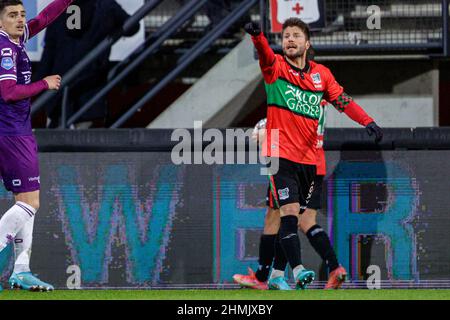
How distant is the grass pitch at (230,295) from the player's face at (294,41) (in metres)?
1.74

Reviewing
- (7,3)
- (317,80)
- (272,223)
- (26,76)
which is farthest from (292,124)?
(7,3)

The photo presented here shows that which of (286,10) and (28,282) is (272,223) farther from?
(286,10)

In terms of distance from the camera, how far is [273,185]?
8.85 meters

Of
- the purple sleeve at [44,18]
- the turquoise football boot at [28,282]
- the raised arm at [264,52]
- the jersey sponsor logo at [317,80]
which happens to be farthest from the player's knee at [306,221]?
the purple sleeve at [44,18]

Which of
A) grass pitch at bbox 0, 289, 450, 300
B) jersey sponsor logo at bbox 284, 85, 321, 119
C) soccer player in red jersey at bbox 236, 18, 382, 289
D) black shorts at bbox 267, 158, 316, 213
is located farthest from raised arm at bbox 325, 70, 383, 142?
grass pitch at bbox 0, 289, 450, 300

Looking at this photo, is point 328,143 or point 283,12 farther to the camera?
point 283,12

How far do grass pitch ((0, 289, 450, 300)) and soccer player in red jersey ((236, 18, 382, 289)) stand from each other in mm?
417

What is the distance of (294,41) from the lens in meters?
8.89

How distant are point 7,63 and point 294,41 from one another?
207cm

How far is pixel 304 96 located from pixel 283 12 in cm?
252

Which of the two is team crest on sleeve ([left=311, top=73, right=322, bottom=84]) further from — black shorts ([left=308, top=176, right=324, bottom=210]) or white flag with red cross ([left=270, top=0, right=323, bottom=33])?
white flag with red cross ([left=270, top=0, right=323, bottom=33])
